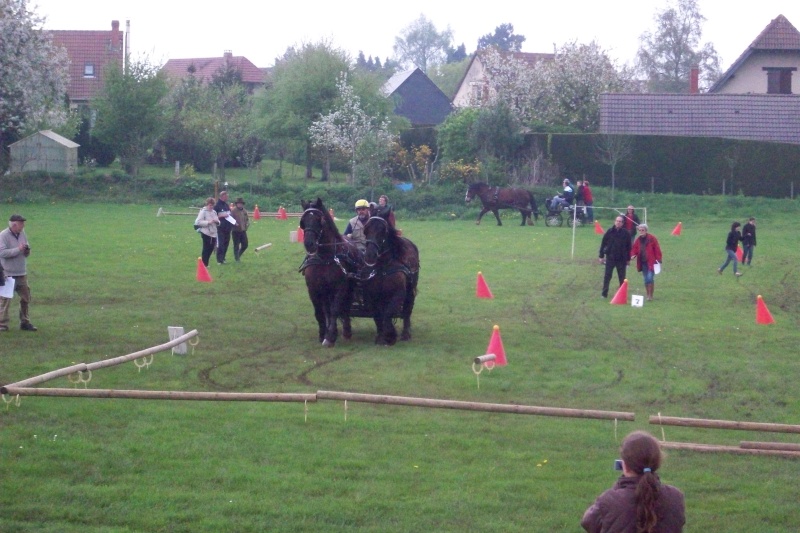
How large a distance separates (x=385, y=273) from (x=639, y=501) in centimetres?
953

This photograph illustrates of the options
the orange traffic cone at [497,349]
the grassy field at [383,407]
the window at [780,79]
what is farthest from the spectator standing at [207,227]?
the window at [780,79]

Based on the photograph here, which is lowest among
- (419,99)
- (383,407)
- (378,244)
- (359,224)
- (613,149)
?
(383,407)

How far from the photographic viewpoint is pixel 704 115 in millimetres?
51188

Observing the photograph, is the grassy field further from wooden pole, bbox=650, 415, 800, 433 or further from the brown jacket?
the brown jacket

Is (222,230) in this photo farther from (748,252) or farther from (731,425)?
(731,425)

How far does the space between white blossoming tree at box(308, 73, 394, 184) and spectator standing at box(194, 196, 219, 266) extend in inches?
857

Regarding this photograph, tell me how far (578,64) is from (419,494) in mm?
54095

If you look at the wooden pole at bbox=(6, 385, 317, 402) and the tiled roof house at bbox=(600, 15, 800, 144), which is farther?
the tiled roof house at bbox=(600, 15, 800, 144)

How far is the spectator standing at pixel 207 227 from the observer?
2267 centimetres

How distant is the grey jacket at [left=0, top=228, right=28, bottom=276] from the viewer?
46.7 feet

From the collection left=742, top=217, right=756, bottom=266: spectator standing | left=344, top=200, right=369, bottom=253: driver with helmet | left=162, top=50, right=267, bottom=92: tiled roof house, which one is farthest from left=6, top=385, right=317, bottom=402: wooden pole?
left=162, top=50, right=267, bottom=92: tiled roof house

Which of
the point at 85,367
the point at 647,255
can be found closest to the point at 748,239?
the point at 647,255

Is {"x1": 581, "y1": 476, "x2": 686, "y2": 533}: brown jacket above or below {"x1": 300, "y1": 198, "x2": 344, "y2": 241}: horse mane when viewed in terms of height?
below

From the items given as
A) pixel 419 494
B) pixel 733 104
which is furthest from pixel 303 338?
pixel 733 104
